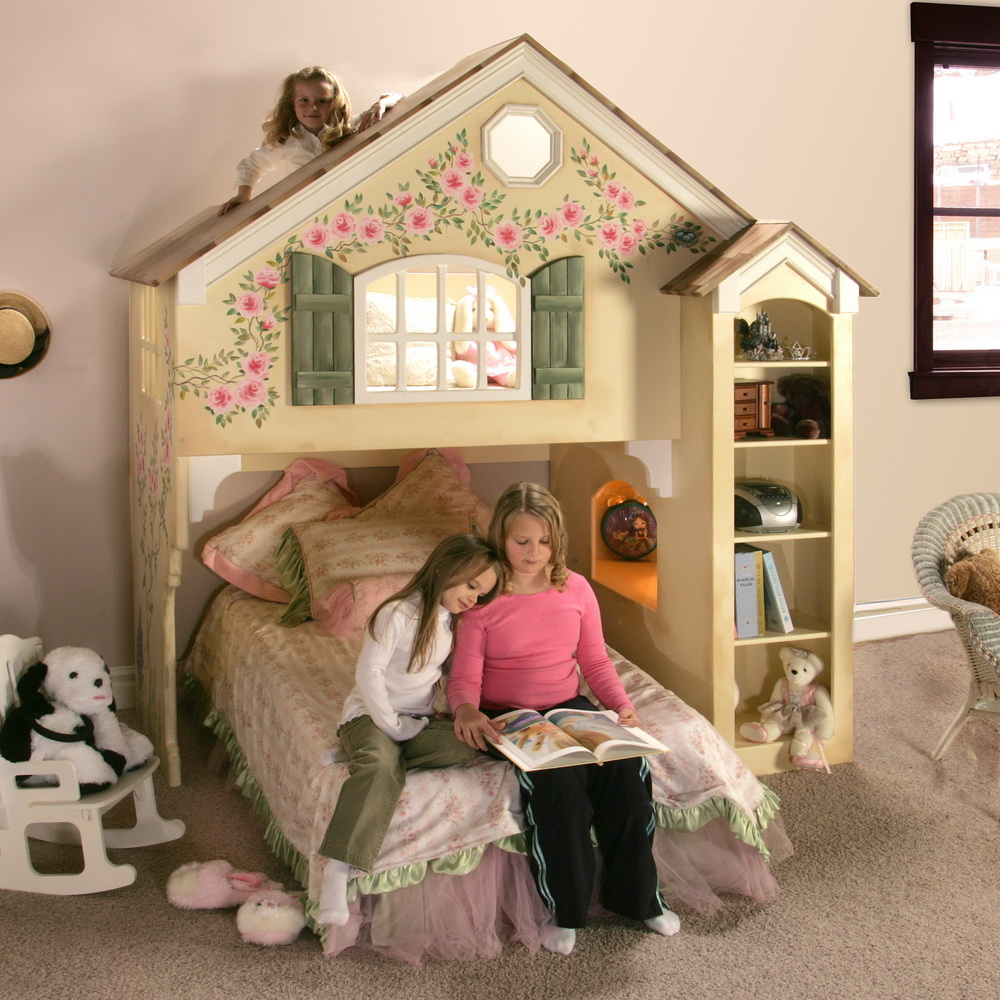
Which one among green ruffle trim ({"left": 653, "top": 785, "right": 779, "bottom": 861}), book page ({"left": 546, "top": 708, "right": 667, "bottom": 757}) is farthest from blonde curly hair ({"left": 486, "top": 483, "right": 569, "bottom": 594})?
green ruffle trim ({"left": 653, "top": 785, "right": 779, "bottom": 861})

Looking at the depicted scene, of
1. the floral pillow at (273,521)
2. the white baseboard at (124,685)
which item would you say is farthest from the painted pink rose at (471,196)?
the white baseboard at (124,685)

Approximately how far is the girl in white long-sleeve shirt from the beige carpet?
1.21 feet

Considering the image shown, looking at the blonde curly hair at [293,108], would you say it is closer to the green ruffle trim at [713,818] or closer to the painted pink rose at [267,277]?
the painted pink rose at [267,277]

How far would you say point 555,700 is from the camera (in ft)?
8.72

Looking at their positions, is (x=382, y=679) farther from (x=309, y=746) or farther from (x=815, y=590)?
(x=815, y=590)

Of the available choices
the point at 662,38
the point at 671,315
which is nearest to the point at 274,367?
the point at 671,315

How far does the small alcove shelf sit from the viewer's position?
362 centimetres

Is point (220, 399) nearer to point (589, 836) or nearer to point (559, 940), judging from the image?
point (589, 836)

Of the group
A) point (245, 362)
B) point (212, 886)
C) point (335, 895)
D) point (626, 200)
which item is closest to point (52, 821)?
point (212, 886)

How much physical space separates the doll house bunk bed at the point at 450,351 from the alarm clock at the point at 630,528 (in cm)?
43

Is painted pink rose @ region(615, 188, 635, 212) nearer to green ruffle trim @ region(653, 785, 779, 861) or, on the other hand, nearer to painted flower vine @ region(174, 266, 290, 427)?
painted flower vine @ region(174, 266, 290, 427)

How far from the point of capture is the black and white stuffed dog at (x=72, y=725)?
2.66m

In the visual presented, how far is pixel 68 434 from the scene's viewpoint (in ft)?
12.0

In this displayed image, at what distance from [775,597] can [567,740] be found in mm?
1046
